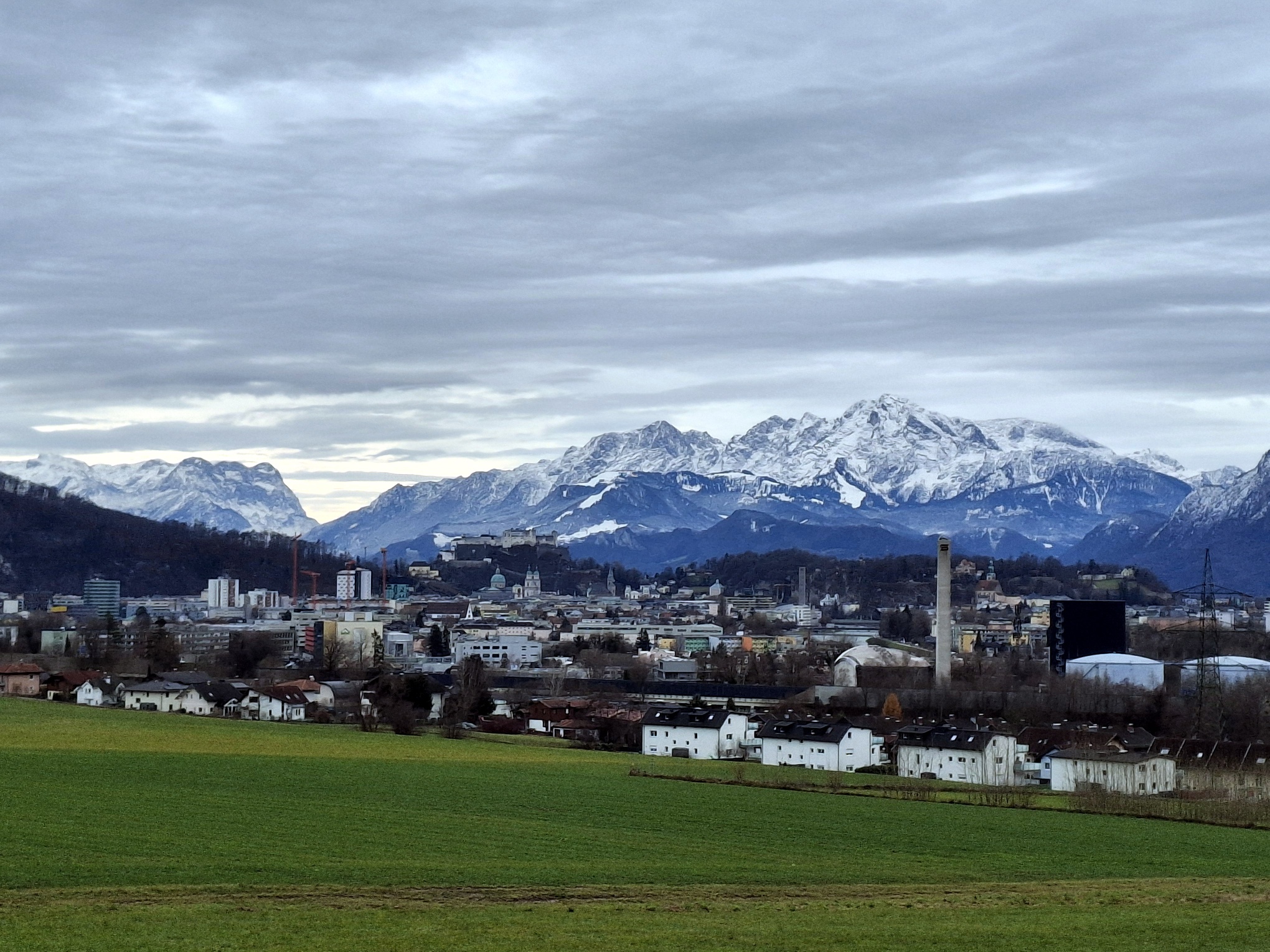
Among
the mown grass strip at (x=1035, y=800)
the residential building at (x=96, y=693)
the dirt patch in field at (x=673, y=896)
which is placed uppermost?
the dirt patch in field at (x=673, y=896)

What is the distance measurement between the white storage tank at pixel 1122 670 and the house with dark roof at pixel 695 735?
30.1m

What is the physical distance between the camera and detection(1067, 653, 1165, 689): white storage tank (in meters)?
80.7

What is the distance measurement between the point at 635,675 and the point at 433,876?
2722 inches

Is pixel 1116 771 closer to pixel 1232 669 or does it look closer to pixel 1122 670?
pixel 1232 669

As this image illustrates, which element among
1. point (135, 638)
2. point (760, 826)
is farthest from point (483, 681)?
point (760, 826)

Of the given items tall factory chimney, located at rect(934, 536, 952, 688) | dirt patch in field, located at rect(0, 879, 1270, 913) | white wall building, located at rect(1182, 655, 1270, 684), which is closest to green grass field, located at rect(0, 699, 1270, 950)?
dirt patch in field, located at rect(0, 879, 1270, 913)

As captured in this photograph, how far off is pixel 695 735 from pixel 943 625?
3354cm

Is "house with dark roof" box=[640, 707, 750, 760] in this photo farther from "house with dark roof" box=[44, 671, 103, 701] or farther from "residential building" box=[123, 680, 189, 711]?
"house with dark roof" box=[44, 671, 103, 701]

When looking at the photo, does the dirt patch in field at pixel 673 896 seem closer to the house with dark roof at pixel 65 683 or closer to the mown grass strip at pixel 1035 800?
the mown grass strip at pixel 1035 800

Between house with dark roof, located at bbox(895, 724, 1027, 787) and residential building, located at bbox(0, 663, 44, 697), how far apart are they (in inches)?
1385

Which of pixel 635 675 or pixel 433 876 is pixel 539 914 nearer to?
pixel 433 876

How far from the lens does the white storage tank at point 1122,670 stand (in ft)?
265

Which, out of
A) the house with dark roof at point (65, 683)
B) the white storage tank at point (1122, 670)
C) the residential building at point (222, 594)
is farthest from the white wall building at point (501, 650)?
the residential building at point (222, 594)

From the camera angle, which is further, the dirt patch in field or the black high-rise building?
the black high-rise building
